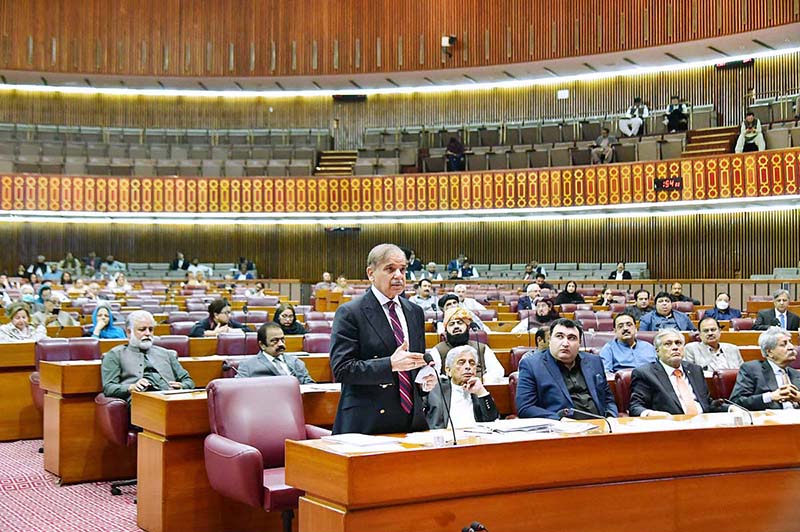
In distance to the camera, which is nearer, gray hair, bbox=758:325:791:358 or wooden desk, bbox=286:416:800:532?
wooden desk, bbox=286:416:800:532

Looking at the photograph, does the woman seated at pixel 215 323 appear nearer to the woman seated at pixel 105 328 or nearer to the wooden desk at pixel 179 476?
the woman seated at pixel 105 328

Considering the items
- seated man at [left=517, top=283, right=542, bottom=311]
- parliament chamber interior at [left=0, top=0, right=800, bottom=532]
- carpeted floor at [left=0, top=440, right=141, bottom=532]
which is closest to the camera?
parliament chamber interior at [left=0, top=0, right=800, bottom=532]

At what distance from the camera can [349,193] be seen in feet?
72.4

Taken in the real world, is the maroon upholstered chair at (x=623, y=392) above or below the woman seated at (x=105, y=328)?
below

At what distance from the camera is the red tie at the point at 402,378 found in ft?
12.4

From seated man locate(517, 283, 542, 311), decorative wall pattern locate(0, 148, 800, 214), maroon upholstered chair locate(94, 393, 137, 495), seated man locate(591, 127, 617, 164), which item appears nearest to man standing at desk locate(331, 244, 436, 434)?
maroon upholstered chair locate(94, 393, 137, 495)

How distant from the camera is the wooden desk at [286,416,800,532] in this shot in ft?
10.2

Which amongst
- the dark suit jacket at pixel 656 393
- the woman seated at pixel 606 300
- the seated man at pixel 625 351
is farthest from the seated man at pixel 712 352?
the woman seated at pixel 606 300

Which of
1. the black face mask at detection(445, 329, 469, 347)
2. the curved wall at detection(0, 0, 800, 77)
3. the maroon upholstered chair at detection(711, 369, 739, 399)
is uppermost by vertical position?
the curved wall at detection(0, 0, 800, 77)

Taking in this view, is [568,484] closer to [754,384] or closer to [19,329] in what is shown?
[754,384]

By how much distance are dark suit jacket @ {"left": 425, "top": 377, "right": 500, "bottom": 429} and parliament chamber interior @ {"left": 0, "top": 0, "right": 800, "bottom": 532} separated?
1 centimetres

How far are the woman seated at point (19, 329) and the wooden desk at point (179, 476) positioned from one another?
144 inches

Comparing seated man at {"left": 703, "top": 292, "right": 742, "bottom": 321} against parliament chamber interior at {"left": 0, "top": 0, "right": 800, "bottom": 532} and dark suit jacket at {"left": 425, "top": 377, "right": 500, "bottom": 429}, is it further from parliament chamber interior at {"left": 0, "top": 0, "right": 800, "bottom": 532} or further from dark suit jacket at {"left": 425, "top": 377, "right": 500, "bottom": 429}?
dark suit jacket at {"left": 425, "top": 377, "right": 500, "bottom": 429}

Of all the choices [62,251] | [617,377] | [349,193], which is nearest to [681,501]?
[617,377]
